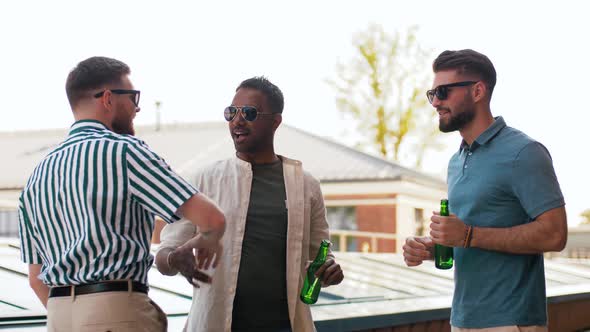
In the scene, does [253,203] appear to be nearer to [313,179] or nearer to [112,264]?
[313,179]

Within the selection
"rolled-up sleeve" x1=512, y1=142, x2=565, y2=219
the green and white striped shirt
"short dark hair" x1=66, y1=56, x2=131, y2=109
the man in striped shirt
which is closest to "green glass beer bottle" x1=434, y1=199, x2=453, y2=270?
"rolled-up sleeve" x1=512, y1=142, x2=565, y2=219

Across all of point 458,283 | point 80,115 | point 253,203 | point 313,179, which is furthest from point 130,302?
point 458,283

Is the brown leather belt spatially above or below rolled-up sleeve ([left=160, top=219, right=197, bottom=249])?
below

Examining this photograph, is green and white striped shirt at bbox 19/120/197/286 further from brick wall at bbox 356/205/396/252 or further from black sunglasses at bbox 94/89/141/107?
brick wall at bbox 356/205/396/252

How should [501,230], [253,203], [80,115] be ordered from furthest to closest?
[253,203], [501,230], [80,115]

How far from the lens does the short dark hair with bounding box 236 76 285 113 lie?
314 cm

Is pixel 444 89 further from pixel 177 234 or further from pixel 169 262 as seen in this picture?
pixel 169 262

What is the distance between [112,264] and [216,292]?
705 mm

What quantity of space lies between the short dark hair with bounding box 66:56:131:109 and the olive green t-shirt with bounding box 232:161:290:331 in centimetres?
80

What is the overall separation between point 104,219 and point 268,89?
3.52 feet

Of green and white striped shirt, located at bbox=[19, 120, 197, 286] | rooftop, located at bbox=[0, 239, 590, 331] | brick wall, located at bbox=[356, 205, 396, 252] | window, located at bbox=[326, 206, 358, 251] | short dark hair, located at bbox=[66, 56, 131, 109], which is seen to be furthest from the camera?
window, located at bbox=[326, 206, 358, 251]

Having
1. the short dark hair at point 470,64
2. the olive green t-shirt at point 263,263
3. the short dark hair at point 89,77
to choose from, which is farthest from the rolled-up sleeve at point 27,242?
the short dark hair at point 470,64

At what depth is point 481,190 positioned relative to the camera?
2922 mm

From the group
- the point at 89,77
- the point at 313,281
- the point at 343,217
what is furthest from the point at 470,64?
the point at 343,217
